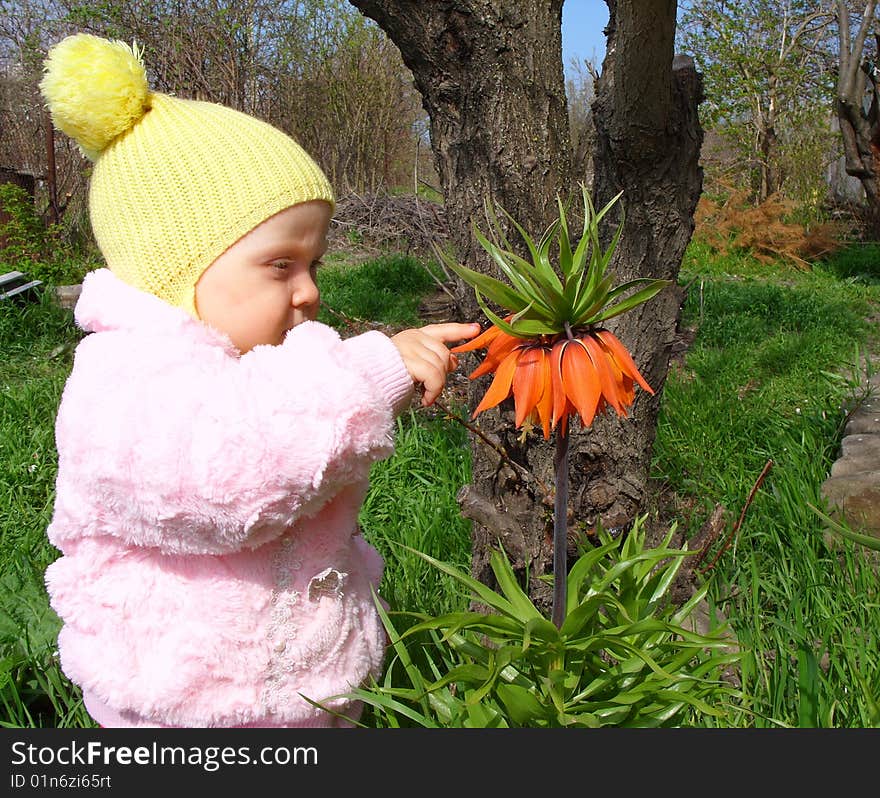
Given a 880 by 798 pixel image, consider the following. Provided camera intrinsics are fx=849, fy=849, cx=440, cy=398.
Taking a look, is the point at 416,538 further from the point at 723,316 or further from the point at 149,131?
the point at 723,316

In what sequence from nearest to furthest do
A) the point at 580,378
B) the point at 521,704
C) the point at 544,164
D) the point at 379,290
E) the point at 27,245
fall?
the point at 580,378
the point at 521,704
the point at 544,164
the point at 27,245
the point at 379,290

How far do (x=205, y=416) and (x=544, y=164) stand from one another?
1.03m

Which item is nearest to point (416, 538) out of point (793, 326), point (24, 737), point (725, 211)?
point (24, 737)

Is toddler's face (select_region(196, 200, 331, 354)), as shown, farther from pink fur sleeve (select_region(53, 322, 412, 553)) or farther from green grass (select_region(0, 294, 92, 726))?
green grass (select_region(0, 294, 92, 726))

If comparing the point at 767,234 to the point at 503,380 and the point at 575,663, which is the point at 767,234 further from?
the point at 503,380

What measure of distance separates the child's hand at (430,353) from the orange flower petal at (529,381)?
249 mm

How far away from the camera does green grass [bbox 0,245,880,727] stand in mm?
1754

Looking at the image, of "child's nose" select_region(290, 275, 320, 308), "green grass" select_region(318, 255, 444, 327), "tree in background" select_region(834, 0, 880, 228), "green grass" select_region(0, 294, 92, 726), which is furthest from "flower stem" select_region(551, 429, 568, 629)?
"tree in background" select_region(834, 0, 880, 228)

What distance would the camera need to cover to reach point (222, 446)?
1.13 metres

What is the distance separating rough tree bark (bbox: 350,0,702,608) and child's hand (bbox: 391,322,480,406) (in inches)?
21.6

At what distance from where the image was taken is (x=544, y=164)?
1.83 metres

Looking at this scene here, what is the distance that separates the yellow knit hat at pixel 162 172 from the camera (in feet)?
4.13

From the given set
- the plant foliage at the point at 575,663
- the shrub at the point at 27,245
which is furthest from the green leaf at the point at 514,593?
the shrub at the point at 27,245

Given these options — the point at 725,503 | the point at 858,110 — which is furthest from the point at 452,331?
the point at 858,110
